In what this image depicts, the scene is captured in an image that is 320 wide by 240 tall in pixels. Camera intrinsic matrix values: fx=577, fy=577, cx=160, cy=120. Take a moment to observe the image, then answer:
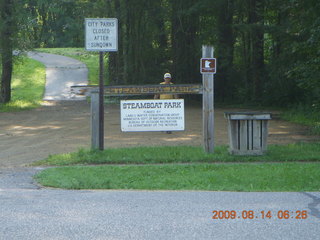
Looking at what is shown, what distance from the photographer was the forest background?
27.7 metres

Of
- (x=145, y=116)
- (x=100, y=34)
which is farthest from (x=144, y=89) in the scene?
(x=100, y=34)

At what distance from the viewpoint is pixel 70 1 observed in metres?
33.0

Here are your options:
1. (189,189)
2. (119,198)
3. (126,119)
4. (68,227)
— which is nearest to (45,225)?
(68,227)

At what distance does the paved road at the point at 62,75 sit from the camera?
37.8m

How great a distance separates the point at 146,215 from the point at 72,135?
10.7 meters

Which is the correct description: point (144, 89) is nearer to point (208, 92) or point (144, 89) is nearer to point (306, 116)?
point (208, 92)

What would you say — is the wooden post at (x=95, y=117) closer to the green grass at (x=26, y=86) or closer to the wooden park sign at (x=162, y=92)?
the wooden park sign at (x=162, y=92)

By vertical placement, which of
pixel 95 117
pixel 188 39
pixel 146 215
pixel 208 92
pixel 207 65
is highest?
pixel 188 39

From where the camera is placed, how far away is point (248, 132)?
12.7 m

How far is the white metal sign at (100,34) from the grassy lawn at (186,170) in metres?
2.36

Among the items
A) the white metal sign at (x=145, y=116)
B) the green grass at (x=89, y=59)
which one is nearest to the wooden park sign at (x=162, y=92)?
the white metal sign at (x=145, y=116)

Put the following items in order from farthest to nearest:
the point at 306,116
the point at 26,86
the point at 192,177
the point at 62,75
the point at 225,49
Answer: the point at 62,75 < the point at 26,86 < the point at 225,49 < the point at 306,116 < the point at 192,177

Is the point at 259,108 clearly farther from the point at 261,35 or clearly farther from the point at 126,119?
the point at 126,119
